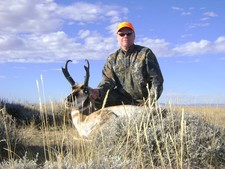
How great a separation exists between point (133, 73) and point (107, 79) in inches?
23.0

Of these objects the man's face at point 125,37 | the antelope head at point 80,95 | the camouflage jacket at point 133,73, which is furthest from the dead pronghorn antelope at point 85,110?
the man's face at point 125,37

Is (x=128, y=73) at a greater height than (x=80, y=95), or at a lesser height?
greater

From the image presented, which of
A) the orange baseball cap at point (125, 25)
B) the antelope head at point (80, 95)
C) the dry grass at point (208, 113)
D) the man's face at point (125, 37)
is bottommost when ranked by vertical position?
the dry grass at point (208, 113)

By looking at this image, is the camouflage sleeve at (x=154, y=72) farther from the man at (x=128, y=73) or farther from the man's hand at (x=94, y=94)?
the man's hand at (x=94, y=94)

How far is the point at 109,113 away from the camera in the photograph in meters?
7.20

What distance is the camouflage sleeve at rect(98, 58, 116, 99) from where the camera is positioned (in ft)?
27.0

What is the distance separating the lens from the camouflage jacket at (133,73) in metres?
7.95

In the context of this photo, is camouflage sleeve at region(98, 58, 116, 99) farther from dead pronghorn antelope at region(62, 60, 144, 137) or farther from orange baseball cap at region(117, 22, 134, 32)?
orange baseball cap at region(117, 22, 134, 32)

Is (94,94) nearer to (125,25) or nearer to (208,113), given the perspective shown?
(125,25)

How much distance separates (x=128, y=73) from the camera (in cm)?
817

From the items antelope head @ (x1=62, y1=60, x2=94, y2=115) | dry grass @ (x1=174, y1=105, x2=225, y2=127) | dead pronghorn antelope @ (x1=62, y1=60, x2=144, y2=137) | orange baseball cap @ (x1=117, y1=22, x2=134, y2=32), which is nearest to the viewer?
dry grass @ (x1=174, y1=105, x2=225, y2=127)

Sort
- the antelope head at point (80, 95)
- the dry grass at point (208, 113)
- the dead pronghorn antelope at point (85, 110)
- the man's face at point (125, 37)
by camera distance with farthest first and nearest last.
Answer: the man's face at point (125, 37) → the antelope head at point (80, 95) → the dead pronghorn antelope at point (85, 110) → the dry grass at point (208, 113)

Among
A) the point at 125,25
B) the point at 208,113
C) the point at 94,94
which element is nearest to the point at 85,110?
the point at 94,94

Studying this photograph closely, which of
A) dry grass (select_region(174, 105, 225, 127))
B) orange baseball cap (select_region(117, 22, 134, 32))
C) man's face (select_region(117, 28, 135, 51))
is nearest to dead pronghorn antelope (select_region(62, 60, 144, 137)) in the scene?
man's face (select_region(117, 28, 135, 51))
